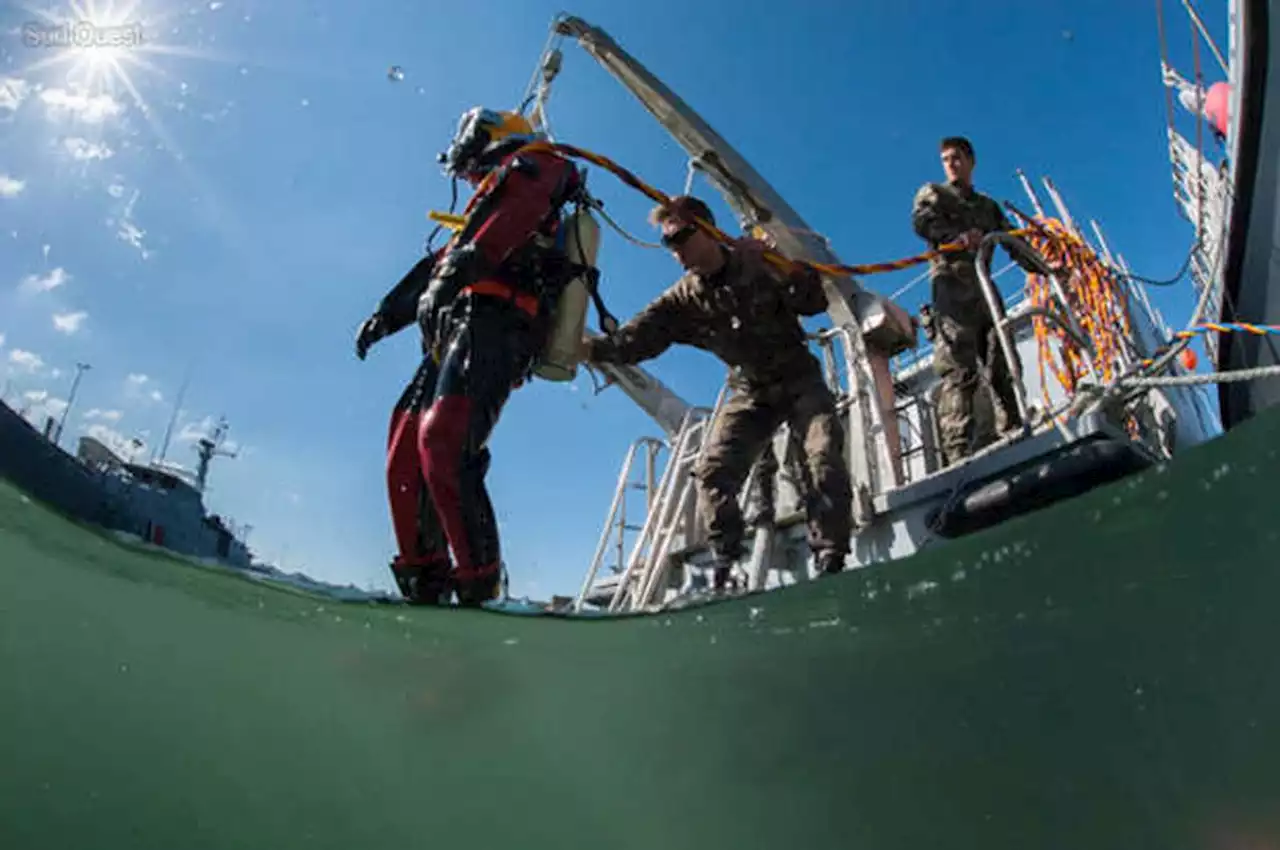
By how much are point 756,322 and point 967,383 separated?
1.62m

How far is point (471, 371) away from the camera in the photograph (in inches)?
121

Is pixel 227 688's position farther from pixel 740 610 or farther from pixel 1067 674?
pixel 1067 674

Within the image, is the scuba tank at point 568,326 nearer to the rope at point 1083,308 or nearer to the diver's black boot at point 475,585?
the diver's black boot at point 475,585

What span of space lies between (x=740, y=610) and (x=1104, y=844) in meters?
1.60

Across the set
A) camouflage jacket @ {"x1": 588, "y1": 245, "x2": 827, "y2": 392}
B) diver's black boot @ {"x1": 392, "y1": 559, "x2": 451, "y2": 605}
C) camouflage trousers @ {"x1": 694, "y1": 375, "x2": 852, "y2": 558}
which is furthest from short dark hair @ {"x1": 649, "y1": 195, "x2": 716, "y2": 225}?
diver's black boot @ {"x1": 392, "y1": 559, "x2": 451, "y2": 605}

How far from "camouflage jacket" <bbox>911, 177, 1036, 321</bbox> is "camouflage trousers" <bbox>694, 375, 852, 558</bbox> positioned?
4.76ft

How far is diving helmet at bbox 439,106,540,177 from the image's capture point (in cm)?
385

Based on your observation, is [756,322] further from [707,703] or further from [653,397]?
[653,397]

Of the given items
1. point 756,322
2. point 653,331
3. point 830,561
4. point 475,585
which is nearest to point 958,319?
point 756,322

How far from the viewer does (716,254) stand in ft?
12.6

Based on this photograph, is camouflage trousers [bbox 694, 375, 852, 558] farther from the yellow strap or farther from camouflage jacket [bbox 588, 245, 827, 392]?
the yellow strap

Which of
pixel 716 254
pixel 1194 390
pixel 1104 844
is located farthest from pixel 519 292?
pixel 1194 390

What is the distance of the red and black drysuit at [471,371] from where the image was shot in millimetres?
2938

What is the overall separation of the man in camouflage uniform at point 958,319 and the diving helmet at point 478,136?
2.62 metres
